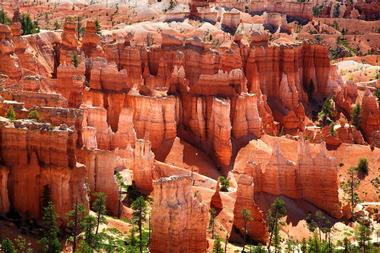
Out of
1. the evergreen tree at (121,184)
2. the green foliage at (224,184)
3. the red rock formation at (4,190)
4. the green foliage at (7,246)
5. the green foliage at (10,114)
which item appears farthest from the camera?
the green foliage at (224,184)

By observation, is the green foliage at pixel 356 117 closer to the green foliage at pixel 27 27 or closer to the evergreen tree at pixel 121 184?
the green foliage at pixel 27 27

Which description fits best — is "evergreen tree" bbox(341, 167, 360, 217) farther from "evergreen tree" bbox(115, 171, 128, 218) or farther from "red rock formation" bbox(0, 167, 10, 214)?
"red rock formation" bbox(0, 167, 10, 214)

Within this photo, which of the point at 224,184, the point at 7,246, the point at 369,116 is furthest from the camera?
the point at 369,116

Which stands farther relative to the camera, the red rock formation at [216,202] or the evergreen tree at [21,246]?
the red rock formation at [216,202]

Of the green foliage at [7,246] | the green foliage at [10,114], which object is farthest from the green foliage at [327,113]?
the green foliage at [7,246]

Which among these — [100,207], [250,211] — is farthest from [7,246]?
[250,211]

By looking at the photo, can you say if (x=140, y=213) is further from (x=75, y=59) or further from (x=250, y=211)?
(x=75, y=59)
